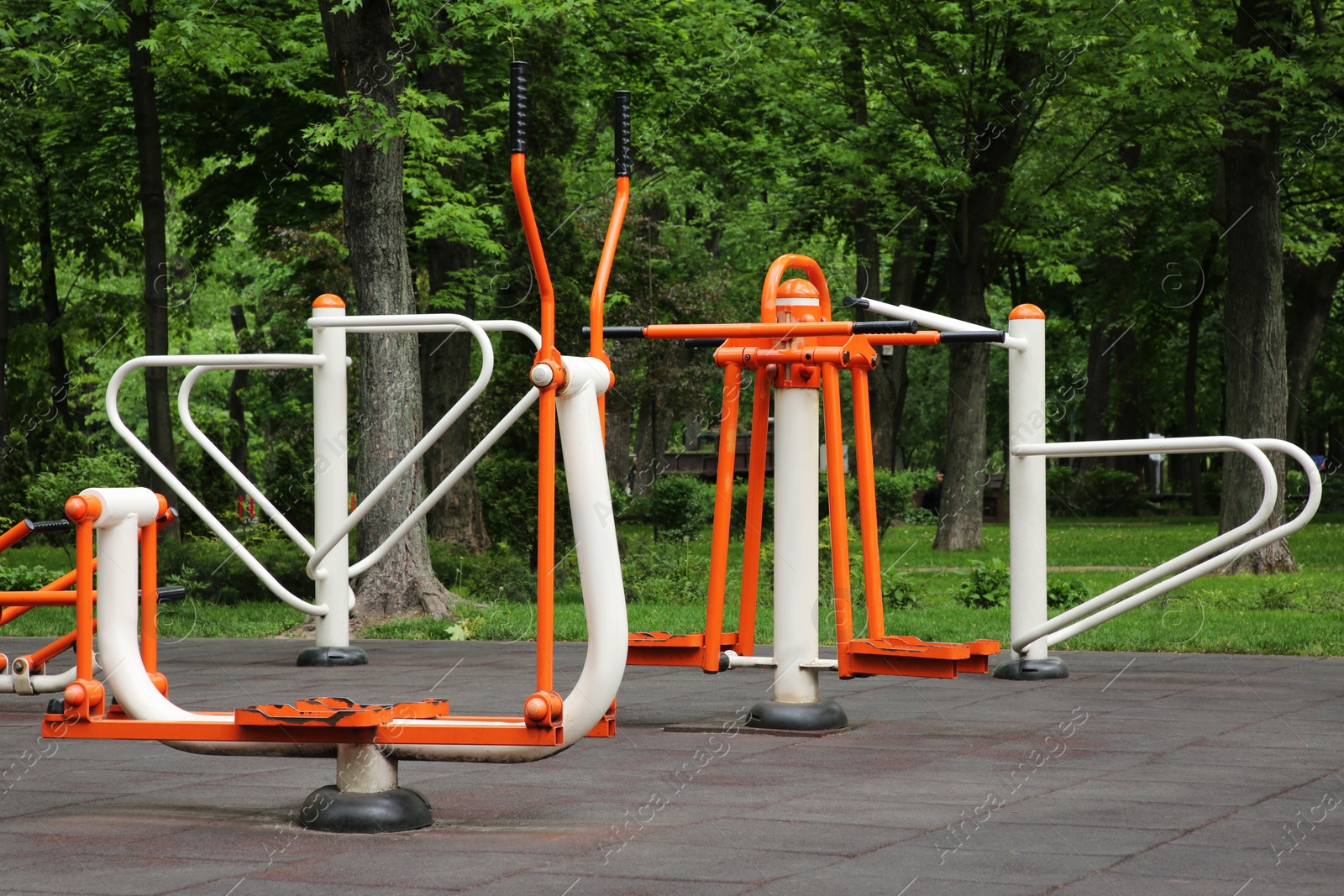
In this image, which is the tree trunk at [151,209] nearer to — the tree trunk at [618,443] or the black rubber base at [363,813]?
the black rubber base at [363,813]

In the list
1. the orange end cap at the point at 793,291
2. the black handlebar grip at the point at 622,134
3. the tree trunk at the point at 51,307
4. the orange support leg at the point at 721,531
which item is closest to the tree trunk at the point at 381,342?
the orange support leg at the point at 721,531

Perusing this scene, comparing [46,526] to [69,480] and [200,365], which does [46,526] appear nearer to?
[200,365]

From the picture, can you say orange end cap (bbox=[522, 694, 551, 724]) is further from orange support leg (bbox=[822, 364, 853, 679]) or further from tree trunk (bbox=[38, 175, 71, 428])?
tree trunk (bbox=[38, 175, 71, 428])

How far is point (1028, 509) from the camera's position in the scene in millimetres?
8945

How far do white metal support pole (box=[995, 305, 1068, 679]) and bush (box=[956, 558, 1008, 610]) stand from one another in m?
4.87

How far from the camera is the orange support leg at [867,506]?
7281 millimetres

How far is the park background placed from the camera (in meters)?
13.1

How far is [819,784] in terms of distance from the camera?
5.71m

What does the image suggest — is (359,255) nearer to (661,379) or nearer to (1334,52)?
(1334,52)

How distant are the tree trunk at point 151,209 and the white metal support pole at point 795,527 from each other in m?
10.8

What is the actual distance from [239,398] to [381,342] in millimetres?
24572

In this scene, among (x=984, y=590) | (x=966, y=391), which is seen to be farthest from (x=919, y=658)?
(x=966, y=391)

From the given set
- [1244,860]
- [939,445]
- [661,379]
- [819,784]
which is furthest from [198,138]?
[939,445]

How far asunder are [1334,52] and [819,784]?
12.8 metres
